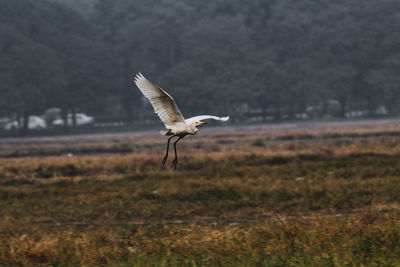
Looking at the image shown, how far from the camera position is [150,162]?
24922 millimetres

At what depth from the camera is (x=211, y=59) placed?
68.4 m

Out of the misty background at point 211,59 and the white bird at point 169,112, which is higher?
the misty background at point 211,59

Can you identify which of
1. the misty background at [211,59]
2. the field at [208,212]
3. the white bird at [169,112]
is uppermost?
the misty background at [211,59]

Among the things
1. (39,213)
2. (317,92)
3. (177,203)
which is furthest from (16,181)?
(317,92)

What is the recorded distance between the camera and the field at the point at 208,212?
878 cm

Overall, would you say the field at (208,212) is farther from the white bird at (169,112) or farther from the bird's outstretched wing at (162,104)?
the bird's outstretched wing at (162,104)

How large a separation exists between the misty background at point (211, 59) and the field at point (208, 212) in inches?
1638

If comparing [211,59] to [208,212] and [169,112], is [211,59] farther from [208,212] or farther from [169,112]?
[169,112]

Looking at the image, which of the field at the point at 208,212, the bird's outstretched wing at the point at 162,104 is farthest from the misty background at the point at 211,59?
the bird's outstretched wing at the point at 162,104

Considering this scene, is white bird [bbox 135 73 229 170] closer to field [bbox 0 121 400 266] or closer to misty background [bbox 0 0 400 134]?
field [bbox 0 121 400 266]

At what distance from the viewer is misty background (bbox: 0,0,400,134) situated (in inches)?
2589

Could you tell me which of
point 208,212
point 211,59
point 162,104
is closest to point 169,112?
point 162,104

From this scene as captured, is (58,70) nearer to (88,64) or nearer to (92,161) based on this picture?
(88,64)

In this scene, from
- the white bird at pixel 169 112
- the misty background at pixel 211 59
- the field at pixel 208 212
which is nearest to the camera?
the white bird at pixel 169 112
